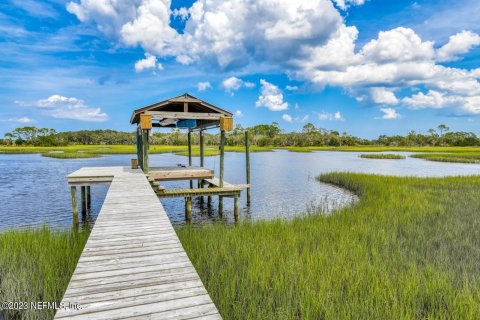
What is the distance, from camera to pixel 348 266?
5680 millimetres

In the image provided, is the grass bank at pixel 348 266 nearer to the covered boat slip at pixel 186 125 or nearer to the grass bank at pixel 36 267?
the grass bank at pixel 36 267

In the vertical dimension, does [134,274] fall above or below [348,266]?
above

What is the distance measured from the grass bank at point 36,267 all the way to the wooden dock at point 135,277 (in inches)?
41.7

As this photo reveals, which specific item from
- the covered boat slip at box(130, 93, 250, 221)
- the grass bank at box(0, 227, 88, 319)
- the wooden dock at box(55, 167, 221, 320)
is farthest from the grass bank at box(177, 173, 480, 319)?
the covered boat slip at box(130, 93, 250, 221)

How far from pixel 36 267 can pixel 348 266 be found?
6.34 m

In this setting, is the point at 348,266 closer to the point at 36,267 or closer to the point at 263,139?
the point at 36,267

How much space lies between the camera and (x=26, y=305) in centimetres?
458

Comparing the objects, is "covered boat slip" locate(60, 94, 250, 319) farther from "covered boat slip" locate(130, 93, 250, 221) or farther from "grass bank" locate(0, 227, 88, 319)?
"covered boat slip" locate(130, 93, 250, 221)

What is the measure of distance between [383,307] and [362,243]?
3106 mm

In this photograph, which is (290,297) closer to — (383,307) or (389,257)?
(383,307)

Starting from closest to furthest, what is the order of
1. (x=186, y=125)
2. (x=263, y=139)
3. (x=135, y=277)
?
1. (x=135, y=277)
2. (x=186, y=125)
3. (x=263, y=139)

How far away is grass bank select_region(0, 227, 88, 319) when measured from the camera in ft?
15.6

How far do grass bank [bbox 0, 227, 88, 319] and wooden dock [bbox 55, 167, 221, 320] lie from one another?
1058 mm

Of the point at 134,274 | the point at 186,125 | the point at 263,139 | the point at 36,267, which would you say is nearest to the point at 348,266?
the point at 134,274
